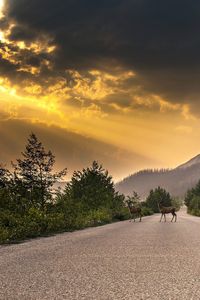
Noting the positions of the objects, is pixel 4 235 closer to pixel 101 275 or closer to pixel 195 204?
pixel 101 275

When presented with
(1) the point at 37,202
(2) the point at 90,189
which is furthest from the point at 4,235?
(2) the point at 90,189

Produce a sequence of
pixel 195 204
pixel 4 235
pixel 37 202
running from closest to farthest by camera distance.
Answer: pixel 4 235 → pixel 37 202 → pixel 195 204

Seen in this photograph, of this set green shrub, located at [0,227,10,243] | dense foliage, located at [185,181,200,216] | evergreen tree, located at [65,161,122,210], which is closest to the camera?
green shrub, located at [0,227,10,243]

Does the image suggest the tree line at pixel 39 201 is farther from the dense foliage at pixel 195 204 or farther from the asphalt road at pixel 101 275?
the dense foliage at pixel 195 204

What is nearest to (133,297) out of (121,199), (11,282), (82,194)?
(11,282)

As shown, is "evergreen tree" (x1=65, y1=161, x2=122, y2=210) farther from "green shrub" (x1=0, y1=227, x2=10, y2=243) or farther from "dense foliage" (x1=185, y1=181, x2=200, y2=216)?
"dense foliage" (x1=185, y1=181, x2=200, y2=216)

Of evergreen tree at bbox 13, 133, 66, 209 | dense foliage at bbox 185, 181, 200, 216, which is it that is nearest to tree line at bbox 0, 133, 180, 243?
evergreen tree at bbox 13, 133, 66, 209

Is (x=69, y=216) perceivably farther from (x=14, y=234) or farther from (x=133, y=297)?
(x=133, y=297)

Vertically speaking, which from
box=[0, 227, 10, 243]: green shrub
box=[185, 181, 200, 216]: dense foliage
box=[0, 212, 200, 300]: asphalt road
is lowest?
box=[0, 212, 200, 300]: asphalt road

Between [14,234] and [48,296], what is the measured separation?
1217 cm

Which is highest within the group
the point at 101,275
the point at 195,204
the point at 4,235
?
the point at 195,204

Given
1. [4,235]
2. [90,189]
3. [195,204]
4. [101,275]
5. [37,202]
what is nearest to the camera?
[101,275]

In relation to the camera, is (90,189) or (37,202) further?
(90,189)

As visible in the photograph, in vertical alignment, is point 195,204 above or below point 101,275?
above
